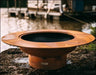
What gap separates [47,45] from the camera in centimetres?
359

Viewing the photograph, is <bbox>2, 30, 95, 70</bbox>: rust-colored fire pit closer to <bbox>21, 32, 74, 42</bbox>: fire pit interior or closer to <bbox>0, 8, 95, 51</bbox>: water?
<bbox>21, 32, 74, 42</bbox>: fire pit interior

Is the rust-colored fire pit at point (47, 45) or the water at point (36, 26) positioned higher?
the rust-colored fire pit at point (47, 45)

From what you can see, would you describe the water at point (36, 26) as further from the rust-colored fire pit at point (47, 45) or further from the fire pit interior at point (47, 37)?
the rust-colored fire pit at point (47, 45)

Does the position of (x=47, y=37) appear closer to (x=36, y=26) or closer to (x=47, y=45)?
(x=47, y=45)

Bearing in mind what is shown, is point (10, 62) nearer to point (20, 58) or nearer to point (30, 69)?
point (20, 58)

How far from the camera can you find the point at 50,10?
18.7 meters

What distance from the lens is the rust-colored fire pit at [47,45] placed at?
3595 mm

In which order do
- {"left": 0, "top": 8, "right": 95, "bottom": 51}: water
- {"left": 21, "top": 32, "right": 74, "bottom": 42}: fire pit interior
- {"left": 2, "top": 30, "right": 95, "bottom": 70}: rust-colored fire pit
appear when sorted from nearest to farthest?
{"left": 2, "top": 30, "right": 95, "bottom": 70}: rust-colored fire pit, {"left": 21, "top": 32, "right": 74, "bottom": 42}: fire pit interior, {"left": 0, "top": 8, "right": 95, "bottom": 51}: water

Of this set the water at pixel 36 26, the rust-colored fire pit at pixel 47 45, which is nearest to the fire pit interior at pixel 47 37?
the rust-colored fire pit at pixel 47 45

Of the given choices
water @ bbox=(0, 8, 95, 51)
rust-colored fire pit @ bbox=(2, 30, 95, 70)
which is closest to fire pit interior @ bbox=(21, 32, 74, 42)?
rust-colored fire pit @ bbox=(2, 30, 95, 70)

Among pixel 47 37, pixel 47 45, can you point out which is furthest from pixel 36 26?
pixel 47 45

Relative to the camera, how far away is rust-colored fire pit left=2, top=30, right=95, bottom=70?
142 inches

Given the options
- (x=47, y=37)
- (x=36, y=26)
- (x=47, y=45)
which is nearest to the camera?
(x=47, y=45)

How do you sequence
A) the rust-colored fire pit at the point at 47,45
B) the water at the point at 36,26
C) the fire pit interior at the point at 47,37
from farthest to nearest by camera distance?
the water at the point at 36,26
the fire pit interior at the point at 47,37
the rust-colored fire pit at the point at 47,45
